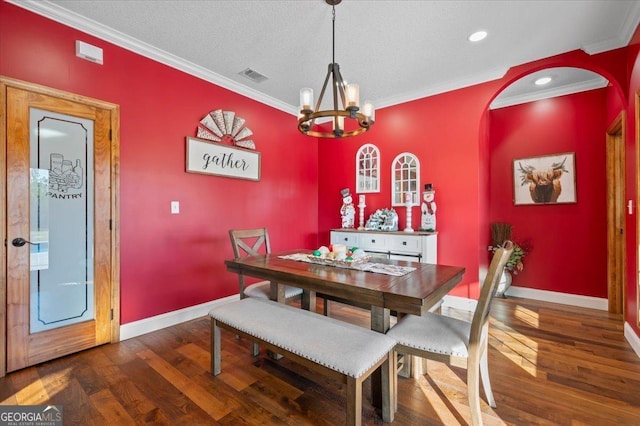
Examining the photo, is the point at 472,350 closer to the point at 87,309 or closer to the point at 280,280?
the point at 280,280

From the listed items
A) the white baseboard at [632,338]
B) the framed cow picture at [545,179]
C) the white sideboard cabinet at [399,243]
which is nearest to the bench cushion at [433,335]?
the white sideboard cabinet at [399,243]

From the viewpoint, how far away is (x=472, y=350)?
152cm

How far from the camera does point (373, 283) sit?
1678 millimetres

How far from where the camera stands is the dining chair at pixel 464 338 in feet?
4.89

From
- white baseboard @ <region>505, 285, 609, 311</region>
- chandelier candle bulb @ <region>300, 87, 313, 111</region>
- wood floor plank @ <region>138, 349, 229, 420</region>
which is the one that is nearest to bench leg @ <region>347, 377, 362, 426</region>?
wood floor plank @ <region>138, 349, 229, 420</region>

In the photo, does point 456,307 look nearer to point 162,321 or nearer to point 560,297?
point 560,297

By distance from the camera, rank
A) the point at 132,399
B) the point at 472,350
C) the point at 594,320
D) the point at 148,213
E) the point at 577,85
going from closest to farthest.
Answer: the point at 472,350 → the point at 132,399 → the point at 148,213 → the point at 594,320 → the point at 577,85

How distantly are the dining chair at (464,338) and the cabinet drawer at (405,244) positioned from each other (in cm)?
173

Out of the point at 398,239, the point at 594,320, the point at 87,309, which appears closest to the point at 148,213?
the point at 87,309

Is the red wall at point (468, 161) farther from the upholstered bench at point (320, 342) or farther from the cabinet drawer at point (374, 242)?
the upholstered bench at point (320, 342)

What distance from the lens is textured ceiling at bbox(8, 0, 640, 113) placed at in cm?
223

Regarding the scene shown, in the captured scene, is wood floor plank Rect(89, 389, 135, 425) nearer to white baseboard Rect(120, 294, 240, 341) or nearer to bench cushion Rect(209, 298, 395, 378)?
bench cushion Rect(209, 298, 395, 378)

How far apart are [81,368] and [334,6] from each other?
336cm

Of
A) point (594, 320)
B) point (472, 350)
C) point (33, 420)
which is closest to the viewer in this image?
point (472, 350)
